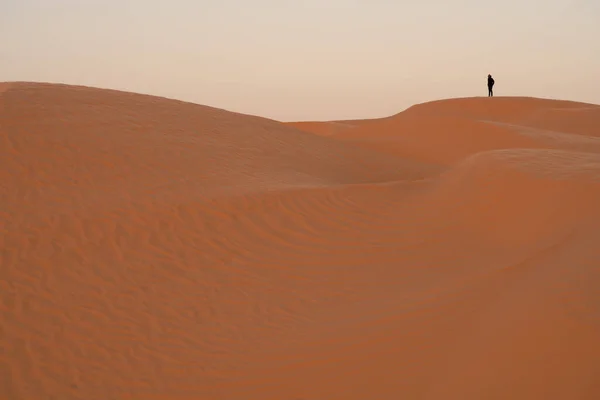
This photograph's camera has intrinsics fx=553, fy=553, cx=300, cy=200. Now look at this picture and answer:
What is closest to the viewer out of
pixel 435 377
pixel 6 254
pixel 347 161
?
pixel 435 377

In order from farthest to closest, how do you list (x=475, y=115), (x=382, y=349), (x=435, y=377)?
(x=475, y=115) < (x=382, y=349) < (x=435, y=377)

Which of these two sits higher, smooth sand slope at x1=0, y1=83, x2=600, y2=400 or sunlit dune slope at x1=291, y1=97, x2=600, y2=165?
sunlit dune slope at x1=291, y1=97, x2=600, y2=165

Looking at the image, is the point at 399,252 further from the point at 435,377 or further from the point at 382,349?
the point at 435,377

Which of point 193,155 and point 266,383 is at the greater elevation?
point 193,155

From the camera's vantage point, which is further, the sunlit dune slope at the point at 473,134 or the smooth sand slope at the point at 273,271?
the sunlit dune slope at the point at 473,134

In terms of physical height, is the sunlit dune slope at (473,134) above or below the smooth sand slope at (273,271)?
above

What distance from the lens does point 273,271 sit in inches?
261

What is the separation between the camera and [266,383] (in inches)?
183

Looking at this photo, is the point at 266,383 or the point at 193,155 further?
the point at 193,155

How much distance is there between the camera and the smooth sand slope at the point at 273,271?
4.55 m

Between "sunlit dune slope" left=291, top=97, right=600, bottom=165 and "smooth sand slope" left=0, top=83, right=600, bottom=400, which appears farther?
"sunlit dune slope" left=291, top=97, right=600, bottom=165

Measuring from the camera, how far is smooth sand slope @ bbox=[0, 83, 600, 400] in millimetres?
4555

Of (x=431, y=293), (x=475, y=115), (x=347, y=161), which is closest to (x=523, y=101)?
(x=475, y=115)

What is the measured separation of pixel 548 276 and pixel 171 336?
12.0 feet
